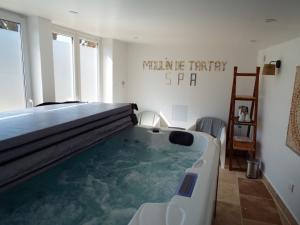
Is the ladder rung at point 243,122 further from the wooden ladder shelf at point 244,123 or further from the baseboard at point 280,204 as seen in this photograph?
the baseboard at point 280,204

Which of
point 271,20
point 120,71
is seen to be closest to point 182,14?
point 271,20

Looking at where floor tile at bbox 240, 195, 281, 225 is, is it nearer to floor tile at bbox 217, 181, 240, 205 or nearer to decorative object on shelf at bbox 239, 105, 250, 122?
floor tile at bbox 217, 181, 240, 205

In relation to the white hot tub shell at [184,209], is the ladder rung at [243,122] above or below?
above

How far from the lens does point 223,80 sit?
13.4 feet

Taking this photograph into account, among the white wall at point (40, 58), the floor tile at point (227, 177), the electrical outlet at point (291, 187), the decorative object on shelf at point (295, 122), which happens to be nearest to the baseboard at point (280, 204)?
the electrical outlet at point (291, 187)

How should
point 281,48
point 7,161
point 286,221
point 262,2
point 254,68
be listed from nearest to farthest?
point 7,161 → point 262,2 → point 286,221 → point 281,48 → point 254,68

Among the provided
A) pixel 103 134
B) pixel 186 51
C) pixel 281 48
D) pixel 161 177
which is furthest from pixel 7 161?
pixel 186 51

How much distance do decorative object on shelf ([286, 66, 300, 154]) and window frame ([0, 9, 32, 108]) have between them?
2.95 metres

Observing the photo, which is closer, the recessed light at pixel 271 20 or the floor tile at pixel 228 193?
the recessed light at pixel 271 20

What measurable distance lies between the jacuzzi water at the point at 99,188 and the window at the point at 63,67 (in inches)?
46.9

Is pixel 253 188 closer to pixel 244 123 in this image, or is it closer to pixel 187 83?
pixel 244 123

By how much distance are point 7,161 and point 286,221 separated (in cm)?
256

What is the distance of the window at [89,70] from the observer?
142 inches

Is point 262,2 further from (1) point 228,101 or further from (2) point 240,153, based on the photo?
(2) point 240,153
